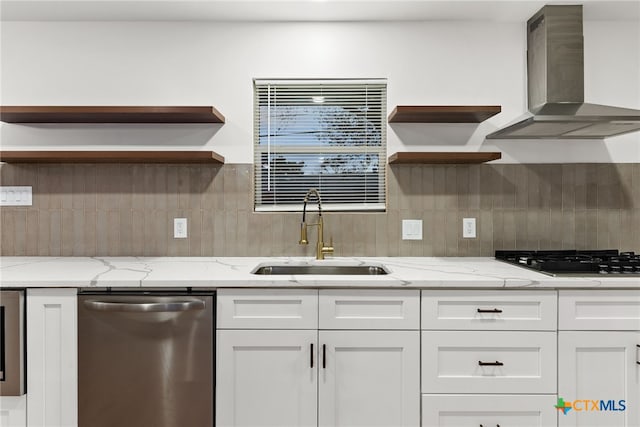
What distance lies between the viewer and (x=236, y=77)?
245 centimetres

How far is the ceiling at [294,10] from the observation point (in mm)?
2238

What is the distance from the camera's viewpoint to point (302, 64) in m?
2.45

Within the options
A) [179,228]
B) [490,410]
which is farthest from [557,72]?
[179,228]

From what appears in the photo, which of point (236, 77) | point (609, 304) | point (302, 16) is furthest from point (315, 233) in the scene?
point (609, 304)

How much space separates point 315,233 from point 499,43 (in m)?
1.52

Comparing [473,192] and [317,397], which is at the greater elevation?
[473,192]

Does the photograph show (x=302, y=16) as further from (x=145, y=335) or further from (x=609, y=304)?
(x=609, y=304)

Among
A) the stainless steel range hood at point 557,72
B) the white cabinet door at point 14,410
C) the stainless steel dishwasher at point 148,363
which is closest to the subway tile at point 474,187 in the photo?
the stainless steel range hood at point 557,72

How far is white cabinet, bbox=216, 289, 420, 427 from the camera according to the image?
177 centimetres

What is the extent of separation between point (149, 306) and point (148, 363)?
242mm

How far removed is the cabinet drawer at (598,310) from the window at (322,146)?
1.08 metres

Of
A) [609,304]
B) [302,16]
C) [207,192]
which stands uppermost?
[302,16]

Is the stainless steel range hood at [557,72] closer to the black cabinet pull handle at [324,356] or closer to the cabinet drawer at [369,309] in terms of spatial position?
the cabinet drawer at [369,309]

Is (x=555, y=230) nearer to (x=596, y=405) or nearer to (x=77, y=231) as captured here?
(x=596, y=405)
